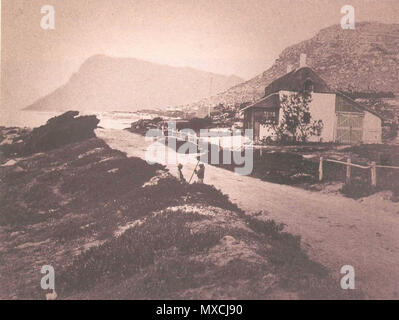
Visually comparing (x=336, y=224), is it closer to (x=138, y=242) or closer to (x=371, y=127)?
(x=138, y=242)

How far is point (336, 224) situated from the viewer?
23.8 ft

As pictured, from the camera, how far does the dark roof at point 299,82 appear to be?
14.5 m

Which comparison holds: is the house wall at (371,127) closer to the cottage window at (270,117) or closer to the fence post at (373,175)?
the cottage window at (270,117)

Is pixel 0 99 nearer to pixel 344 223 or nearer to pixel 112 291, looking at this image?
pixel 112 291

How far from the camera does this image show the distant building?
1259 centimetres

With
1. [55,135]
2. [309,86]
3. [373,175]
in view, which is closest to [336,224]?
[373,175]

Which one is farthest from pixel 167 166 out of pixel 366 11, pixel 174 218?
pixel 366 11

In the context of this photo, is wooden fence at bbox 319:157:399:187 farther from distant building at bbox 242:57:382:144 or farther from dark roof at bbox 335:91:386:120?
dark roof at bbox 335:91:386:120

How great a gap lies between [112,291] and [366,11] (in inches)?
392

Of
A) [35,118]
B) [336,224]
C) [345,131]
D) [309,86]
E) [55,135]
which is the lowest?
[336,224]

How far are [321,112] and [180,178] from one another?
30.0 ft

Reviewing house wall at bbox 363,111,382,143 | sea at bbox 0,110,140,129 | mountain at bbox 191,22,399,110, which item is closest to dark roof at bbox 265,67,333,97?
mountain at bbox 191,22,399,110

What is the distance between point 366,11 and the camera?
26.2 feet

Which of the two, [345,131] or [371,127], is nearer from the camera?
[345,131]
